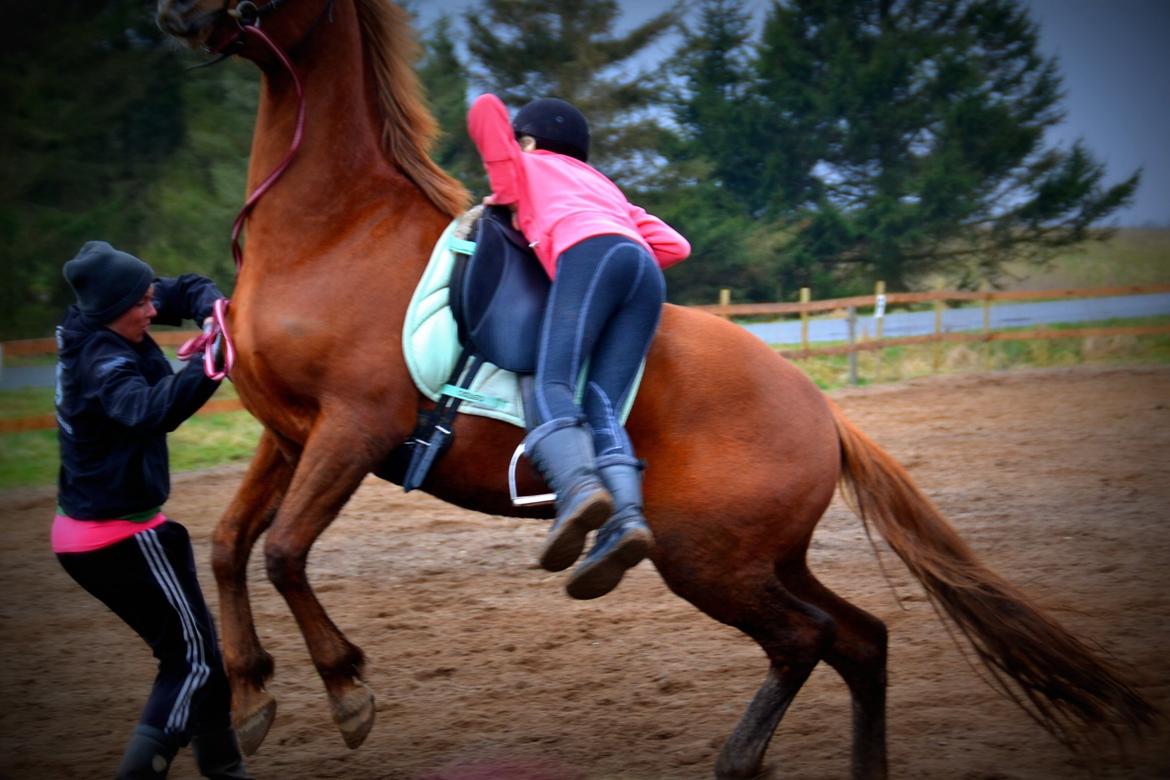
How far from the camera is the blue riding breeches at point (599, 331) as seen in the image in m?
3.26

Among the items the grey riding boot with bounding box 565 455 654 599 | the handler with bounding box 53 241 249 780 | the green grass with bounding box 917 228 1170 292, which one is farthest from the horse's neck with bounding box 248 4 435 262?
the green grass with bounding box 917 228 1170 292

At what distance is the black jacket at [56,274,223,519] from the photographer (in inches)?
128

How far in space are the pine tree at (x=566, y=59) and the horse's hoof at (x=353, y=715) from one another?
17.6m

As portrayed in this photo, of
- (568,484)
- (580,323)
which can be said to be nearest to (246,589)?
(568,484)

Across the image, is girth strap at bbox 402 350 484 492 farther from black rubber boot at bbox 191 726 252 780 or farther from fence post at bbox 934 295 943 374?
fence post at bbox 934 295 943 374

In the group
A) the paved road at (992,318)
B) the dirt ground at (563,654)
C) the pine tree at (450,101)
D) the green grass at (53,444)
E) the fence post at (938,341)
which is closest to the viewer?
the dirt ground at (563,654)

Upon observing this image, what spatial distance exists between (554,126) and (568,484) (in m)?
1.24

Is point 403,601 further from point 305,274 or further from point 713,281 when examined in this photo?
point 713,281

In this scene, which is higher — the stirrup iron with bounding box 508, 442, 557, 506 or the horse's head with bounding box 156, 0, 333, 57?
the horse's head with bounding box 156, 0, 333, 57

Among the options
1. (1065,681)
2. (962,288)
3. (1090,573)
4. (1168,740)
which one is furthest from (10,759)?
(962,288)

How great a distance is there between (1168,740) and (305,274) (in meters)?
3.59

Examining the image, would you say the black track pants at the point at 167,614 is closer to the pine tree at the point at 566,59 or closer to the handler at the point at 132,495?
the handler at the point at 132,495

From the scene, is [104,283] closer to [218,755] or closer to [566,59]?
[218,755]

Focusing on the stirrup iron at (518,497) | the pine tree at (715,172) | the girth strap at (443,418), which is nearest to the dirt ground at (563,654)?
the stirrup iron at (518,497)
